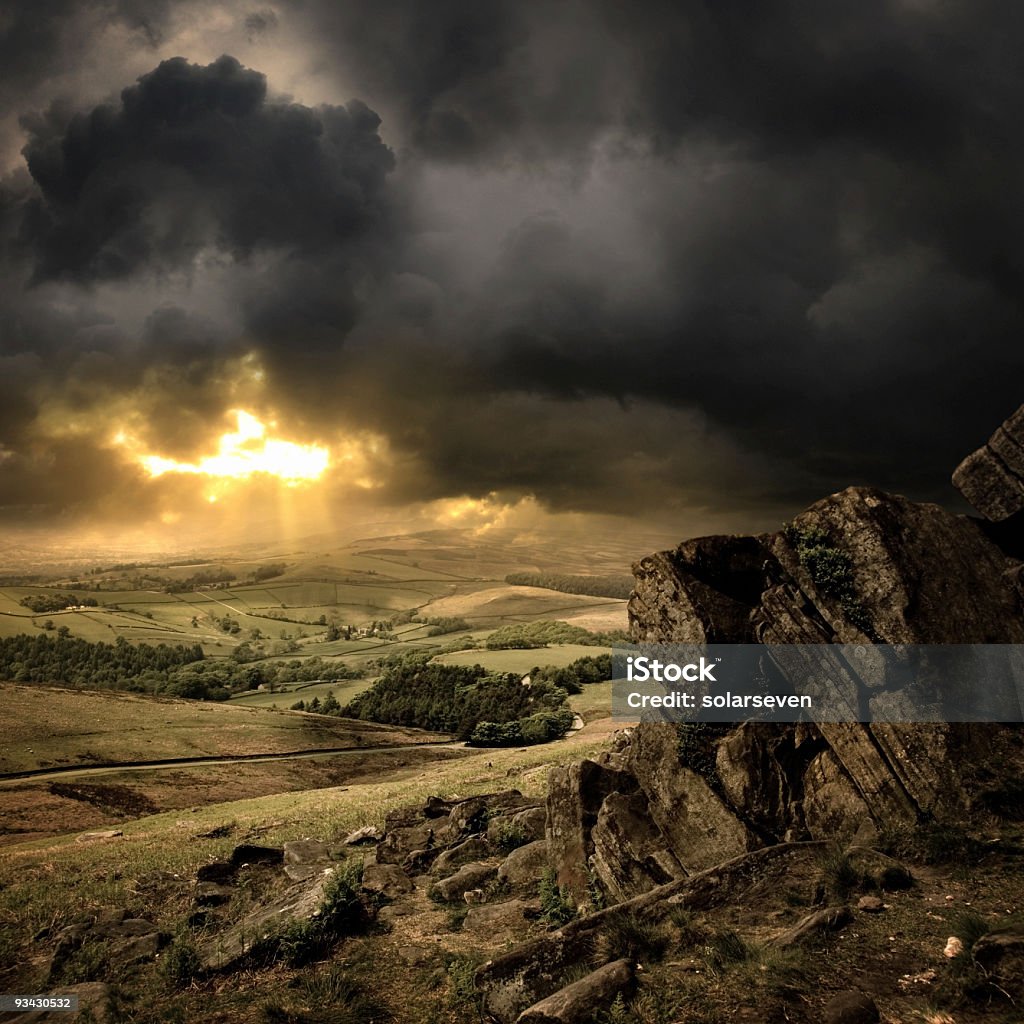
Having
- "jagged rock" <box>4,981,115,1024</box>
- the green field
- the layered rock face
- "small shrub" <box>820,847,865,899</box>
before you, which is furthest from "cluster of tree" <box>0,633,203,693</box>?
"small shrub" <box>820,847,865,899</box>

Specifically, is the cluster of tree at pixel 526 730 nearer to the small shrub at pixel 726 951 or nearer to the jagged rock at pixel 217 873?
the jagged rock at pixel 217 873

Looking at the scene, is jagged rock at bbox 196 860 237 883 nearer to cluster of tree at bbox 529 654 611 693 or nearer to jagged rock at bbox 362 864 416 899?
jagged rock at bbox 362 864 416 899

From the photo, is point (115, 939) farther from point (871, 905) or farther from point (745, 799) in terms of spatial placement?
point (871, 905)

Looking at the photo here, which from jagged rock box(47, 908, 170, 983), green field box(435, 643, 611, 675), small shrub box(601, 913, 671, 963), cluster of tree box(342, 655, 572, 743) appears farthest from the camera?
green field box(435, 643, 611, 675)

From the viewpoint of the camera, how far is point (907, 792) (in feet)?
56.2

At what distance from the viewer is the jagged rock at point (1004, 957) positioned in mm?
9453

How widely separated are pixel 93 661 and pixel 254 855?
624 ft

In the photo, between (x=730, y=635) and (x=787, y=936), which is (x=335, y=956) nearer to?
(x=787, y=936)

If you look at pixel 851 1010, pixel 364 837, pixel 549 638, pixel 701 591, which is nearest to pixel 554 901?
pixel 851 1010

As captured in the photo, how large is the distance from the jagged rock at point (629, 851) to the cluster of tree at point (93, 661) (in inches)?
6794

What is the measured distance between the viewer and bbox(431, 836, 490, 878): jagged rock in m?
25.4

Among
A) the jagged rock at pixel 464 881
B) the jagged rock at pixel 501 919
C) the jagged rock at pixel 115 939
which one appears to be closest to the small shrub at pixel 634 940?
the jagged rock at pixel 501 919

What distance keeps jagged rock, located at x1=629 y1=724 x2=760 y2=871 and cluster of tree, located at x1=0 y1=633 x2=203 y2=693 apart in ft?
568

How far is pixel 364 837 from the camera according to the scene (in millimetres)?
32469
